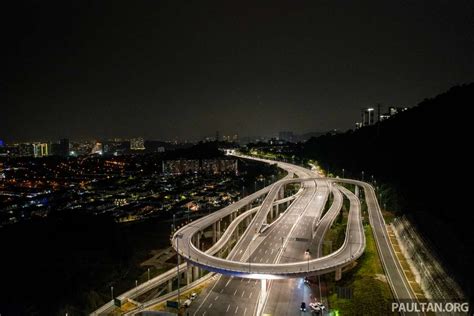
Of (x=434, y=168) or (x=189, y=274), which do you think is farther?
(x=434, y=168)

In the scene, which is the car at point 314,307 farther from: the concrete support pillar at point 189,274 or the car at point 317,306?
the concrete support pillar at point 189,274

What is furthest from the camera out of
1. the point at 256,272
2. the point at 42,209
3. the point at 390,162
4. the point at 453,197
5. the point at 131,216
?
the point at 42,209

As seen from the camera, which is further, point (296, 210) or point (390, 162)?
point (390, 162)

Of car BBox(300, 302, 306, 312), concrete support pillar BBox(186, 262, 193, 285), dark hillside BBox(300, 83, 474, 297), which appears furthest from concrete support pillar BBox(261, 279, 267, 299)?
dark hillside BBox(300, 83, 474, 297)

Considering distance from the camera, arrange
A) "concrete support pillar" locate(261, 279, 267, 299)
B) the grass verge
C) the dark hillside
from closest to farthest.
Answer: the grass verge → "concrete support pillar" locate(261, 279, 267, 299) → the dark hillside

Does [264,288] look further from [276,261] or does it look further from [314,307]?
[276,261]

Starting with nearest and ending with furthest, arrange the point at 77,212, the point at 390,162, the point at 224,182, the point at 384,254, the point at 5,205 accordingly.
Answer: the point at 384,254 < the point at 77,212 < the point at 390,162 < the point at 5,205 < the point at 224,182

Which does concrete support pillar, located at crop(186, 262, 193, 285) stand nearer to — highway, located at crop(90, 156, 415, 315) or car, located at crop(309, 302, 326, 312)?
highway, located at crop(90, 156, 415, 315)

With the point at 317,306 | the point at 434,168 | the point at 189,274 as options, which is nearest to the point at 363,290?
the point at 317,306

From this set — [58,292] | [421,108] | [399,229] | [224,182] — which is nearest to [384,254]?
[399,229]

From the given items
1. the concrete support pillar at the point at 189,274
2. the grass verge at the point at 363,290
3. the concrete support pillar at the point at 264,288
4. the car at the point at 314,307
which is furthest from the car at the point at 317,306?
the concrete support pillar at the point at 189,274

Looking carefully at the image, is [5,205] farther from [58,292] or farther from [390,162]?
[390,162]
